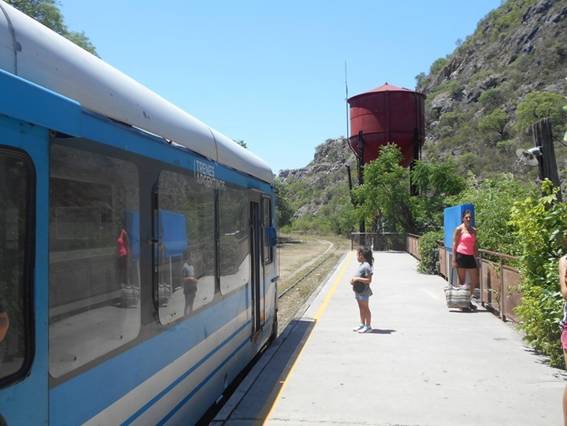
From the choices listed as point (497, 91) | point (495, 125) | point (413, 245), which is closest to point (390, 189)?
point (413, 245)

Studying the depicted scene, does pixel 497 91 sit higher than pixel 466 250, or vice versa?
pixel 497 91

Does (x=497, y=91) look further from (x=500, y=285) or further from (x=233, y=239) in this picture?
(x=233, y=239)

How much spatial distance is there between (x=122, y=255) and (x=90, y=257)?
1.23 feet

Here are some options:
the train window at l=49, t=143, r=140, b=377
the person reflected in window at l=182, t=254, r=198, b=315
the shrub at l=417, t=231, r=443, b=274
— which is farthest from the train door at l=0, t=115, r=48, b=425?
the shrub at l=417, t=231, r=443, b=274

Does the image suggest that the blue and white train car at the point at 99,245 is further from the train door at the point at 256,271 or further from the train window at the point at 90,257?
the train door at the point at 256,271

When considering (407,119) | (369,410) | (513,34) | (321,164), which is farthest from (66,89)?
A: (321,164)

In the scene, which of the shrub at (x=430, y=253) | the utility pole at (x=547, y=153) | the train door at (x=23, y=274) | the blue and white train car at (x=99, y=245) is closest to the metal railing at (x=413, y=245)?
the shrub at (x=430, y=253)

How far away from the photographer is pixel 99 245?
316 centimetres

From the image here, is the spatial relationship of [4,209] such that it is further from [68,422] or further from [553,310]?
[553,310]

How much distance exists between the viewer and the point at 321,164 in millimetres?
181625

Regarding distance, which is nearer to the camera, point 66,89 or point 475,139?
point 66,89

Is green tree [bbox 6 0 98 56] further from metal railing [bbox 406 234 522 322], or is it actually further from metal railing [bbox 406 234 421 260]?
metal railing [bbox 406 234 522 322]

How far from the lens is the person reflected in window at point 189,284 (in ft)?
14.6

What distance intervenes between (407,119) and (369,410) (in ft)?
98.5
